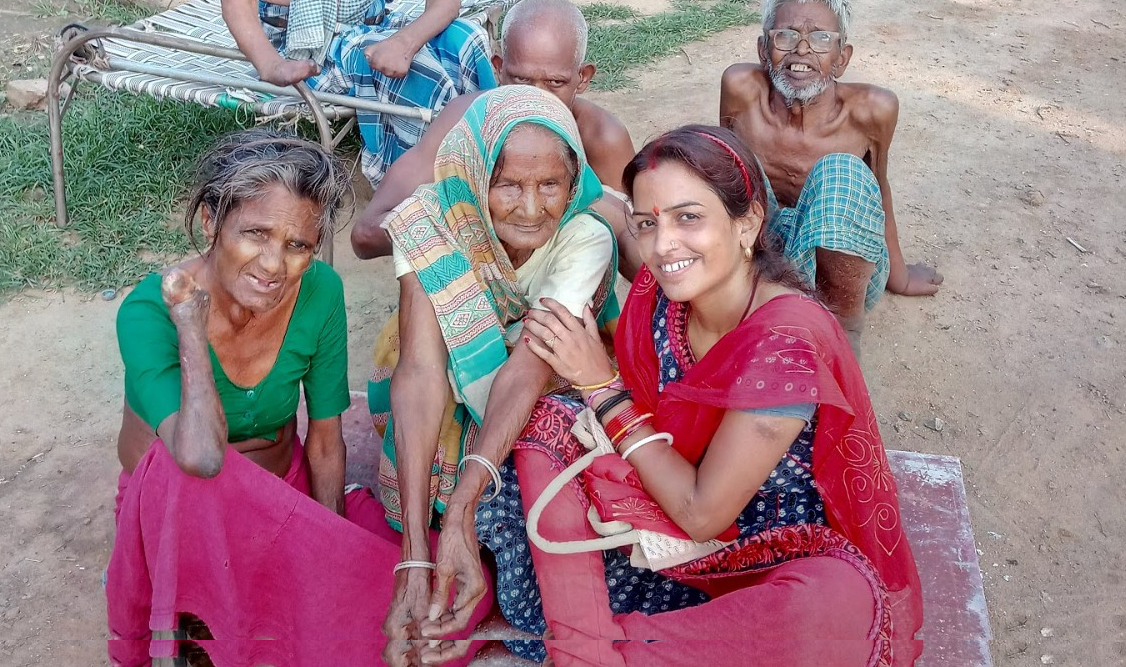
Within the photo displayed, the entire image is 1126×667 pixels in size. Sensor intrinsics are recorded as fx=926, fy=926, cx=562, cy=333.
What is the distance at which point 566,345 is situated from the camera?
2.31 meters

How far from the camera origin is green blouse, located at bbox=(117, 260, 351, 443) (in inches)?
83.4

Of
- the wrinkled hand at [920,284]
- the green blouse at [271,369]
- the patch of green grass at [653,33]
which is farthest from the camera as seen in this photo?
the patch of green grass at [653,33]

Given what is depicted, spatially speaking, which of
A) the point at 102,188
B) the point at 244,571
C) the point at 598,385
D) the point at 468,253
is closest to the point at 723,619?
the point at 598,385

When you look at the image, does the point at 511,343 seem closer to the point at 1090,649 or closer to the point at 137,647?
the point at 137,647

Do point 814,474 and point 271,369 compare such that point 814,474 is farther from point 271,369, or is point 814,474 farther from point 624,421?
point 271,369

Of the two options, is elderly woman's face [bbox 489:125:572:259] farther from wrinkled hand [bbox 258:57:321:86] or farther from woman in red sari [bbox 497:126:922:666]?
wrinkled hand [bbox 258:57:321:86]

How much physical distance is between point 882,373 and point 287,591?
266 cm

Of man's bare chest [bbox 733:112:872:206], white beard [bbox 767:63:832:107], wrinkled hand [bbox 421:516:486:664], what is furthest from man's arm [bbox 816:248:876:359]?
wrinkled hand [bbox 421:516:486:664]

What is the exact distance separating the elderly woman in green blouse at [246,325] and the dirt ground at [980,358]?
946 millimetres

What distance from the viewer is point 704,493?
1957 mm

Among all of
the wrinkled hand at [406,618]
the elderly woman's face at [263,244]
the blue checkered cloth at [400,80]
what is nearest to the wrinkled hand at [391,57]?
the blue checkered cloth at [400,80]

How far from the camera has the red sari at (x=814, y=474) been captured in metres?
1.90

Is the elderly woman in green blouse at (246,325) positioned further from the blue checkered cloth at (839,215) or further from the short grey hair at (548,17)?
the blue checkered cloth at (839,215)

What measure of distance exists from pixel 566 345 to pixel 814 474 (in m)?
0.67
